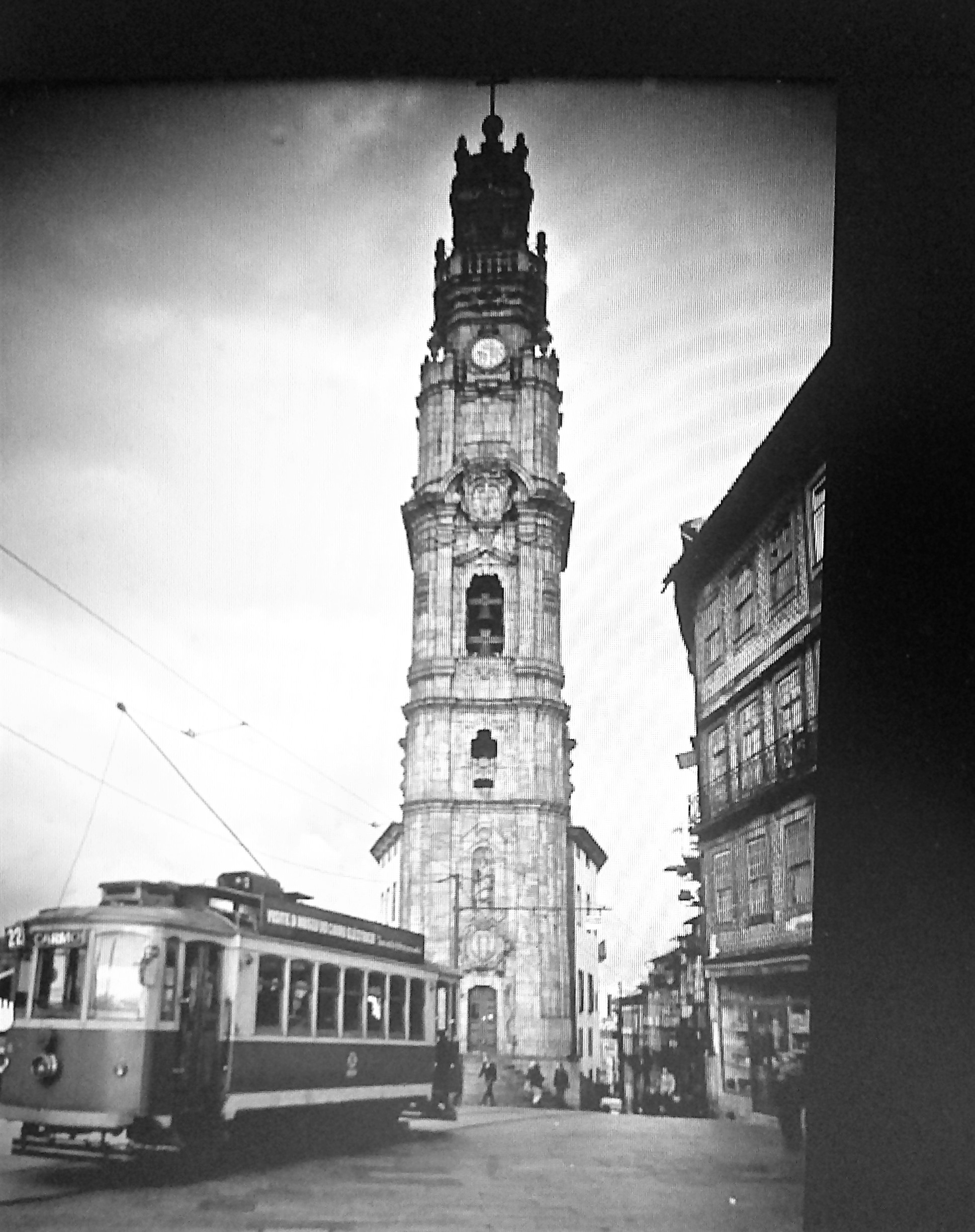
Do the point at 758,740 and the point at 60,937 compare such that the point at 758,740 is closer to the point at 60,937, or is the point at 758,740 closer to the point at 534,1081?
the point at 534,1081

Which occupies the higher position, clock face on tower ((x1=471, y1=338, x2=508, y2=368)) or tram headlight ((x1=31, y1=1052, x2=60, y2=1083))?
clock face on tower ((x1=471, y1=338, x2=508, y2=368))

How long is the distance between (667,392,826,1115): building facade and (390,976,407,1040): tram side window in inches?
63.9

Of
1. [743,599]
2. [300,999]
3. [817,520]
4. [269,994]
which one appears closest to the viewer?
[269,994]

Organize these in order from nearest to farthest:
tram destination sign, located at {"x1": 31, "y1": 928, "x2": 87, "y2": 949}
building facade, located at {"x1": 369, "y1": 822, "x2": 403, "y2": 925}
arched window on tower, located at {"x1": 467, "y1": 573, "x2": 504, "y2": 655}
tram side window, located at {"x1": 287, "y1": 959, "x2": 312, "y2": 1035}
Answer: tram destination sign, located at {"x1": 31, "y1": 928, "x2": 87, "y2": 949} < tram side window, located at {"x1": 287, "y1": 959, "x2": 312, "y2": 1035} < building facade, located at {"x1": 369, "y1": 822, "x2": 403, "y2": 925} < arched window on tower, located at {"x1": 467, "y1": 573, "x2": 504, "y2": 655}

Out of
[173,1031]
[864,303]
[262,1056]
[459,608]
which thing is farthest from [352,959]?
[864,303]

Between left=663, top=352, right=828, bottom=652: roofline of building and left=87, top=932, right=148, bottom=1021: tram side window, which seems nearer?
left=87, top=932, right=148, bottom=1021: tram side window

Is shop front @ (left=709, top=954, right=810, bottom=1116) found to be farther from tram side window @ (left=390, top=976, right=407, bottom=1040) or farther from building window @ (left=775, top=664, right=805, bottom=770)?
tram side window @ (left=390, top=976, right=407, bottom=1040)

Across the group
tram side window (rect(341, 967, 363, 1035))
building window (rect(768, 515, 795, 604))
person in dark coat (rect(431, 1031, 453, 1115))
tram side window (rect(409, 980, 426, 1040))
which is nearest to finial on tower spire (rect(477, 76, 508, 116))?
building window (rect(768, 515, 795, 604))

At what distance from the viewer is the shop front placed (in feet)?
18.0

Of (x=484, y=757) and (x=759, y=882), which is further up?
(x=484, y=757)

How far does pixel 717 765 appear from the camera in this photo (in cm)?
629

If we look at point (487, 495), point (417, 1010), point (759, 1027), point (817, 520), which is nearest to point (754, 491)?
point (817, 520)

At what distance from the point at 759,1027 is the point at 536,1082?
4.36ft

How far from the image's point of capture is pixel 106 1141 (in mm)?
4938
